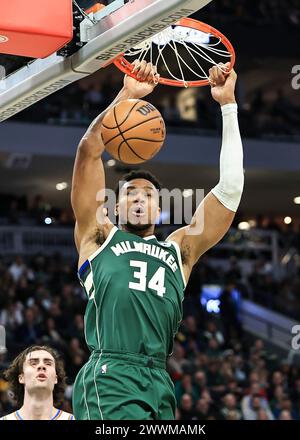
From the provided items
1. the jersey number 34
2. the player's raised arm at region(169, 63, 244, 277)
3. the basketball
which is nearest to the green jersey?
the jersey number 34

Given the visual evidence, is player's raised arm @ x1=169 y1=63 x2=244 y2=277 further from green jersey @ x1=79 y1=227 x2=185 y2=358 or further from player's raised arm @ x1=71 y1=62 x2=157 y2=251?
player's raised arm @ x1=71 y1=62 x2=157 y2=251

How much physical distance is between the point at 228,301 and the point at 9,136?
5184 millimetres

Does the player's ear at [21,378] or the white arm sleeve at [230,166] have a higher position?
the white arm sleeve at [230,166]

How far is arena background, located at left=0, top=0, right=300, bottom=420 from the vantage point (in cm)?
1573

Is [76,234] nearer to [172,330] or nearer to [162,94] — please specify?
[172,330]

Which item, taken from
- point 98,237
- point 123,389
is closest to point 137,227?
point 98,237

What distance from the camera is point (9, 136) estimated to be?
1862 centimetres

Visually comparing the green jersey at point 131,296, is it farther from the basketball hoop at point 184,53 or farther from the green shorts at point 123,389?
the basketball hoop at point 184,53

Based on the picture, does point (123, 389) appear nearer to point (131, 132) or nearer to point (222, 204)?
point (222, 204)

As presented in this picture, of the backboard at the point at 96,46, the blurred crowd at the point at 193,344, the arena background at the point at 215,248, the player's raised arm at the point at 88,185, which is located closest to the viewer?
the backboard at the point at 96,46

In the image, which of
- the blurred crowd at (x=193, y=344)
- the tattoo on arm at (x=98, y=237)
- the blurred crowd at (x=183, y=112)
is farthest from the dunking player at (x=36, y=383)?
the blurred crowd at (x=183, y=112)

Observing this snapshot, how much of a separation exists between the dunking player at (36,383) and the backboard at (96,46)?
1.59 metres

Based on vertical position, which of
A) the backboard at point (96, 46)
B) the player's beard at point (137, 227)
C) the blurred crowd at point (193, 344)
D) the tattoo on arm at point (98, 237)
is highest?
the backboard at point (96, 46)

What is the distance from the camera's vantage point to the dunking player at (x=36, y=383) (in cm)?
629
